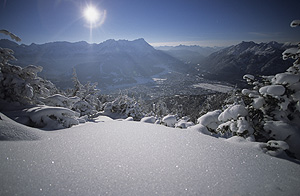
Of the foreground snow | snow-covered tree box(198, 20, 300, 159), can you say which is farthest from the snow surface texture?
snow-covered tree box(198, 20, 300, 159)

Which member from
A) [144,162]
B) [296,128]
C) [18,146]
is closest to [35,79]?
[18,146]

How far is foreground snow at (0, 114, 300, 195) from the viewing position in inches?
62.8

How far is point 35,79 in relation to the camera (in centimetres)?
694

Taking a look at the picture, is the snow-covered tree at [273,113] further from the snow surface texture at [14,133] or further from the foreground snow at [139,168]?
the snow surface texture at [14,133]

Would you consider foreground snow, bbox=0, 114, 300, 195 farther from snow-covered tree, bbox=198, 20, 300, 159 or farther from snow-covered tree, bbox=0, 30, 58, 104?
snow-covered tree, bbox=0, 30, 58, 104

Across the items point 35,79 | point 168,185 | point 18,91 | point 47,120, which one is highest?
point 35,79

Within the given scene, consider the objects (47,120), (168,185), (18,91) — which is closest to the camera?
(168,185)

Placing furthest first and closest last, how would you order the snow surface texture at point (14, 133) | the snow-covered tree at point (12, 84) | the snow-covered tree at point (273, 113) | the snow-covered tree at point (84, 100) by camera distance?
the snow-covered tree at point (84, 100) → the snow-covered tree at point (12, 84) → the snow-covered tree at point (273, 113) → the snow surface texture at point (14, 133)

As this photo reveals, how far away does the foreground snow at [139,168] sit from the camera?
62.8 inches

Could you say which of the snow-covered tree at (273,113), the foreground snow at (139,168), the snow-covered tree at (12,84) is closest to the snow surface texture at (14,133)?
the foreground snow at (139,168)

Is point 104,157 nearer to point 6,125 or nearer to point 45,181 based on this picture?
point 45,181

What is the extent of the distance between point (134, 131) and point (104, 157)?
1.30 metres

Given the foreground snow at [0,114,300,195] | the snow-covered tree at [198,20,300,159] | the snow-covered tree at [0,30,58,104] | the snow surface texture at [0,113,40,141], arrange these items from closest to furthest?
the foreground snow at [0,114,300,195], the snow surface texture at [0,113,40,141], the snow-covered tree at [198,20,300,159], the snow-covered tree at [0,30,58,104]

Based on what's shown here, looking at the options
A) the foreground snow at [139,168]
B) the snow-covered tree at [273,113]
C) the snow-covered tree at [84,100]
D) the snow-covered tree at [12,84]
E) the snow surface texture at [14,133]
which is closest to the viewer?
the foreground snow at [139,168]
